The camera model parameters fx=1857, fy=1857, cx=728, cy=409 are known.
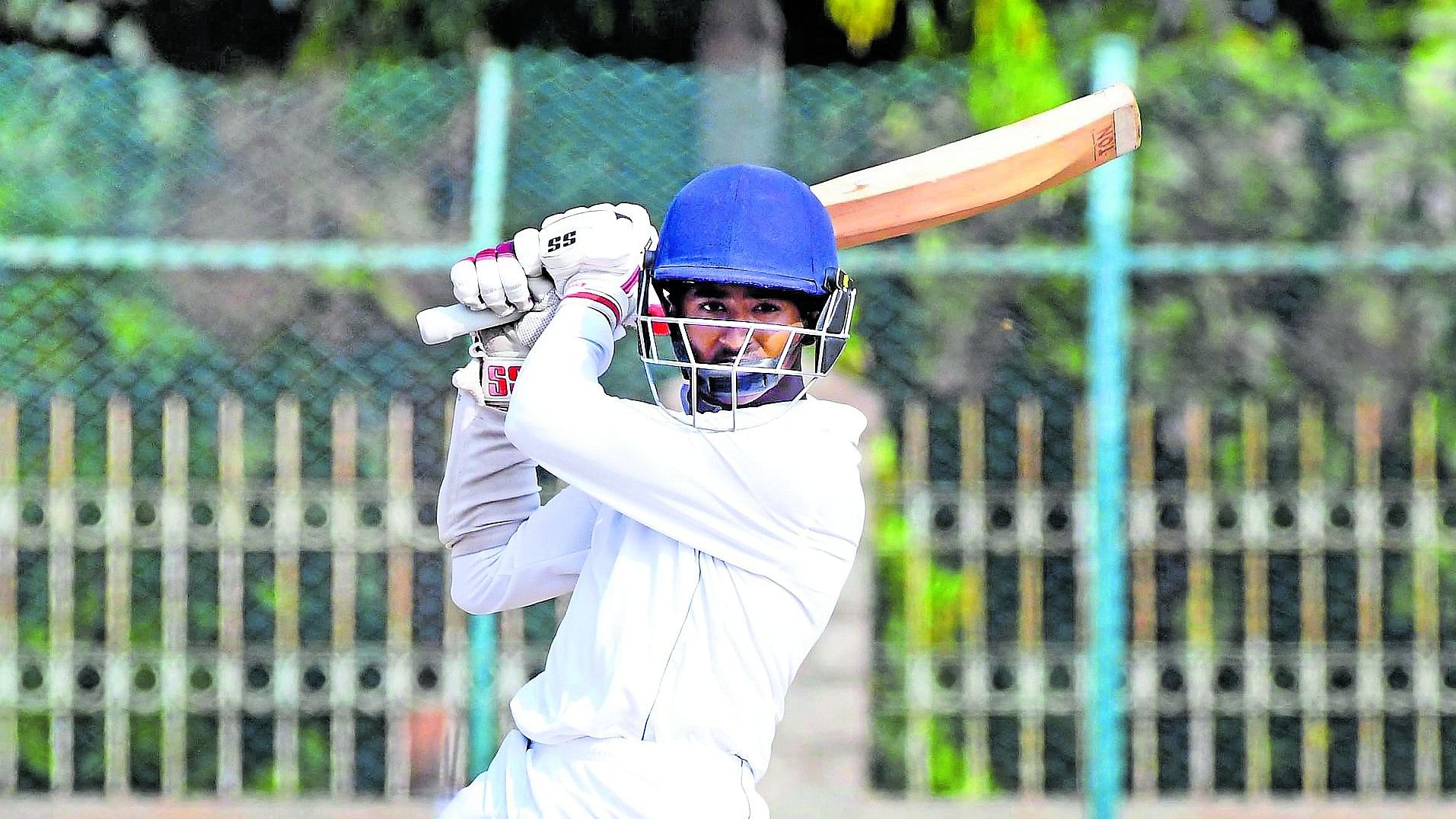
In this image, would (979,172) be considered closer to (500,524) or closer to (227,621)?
(500,524)

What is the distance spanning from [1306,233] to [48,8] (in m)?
5.22

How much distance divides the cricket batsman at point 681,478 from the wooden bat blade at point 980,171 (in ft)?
1.20

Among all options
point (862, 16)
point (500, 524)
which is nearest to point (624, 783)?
point (500, 524)

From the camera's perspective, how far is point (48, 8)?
7.85 meters

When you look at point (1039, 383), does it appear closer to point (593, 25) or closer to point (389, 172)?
point (389, 172)

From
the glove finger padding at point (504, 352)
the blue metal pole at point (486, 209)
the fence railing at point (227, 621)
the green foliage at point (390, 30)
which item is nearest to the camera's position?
the glove finger padding at point (504, 352)

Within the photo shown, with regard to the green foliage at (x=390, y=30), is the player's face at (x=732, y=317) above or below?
below

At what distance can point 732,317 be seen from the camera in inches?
92.4

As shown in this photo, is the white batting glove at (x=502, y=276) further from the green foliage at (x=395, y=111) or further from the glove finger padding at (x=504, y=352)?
the green foliage at (x=395, y=111)

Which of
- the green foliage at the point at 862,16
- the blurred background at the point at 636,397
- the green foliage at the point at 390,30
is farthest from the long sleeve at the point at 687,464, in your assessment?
the green foliage at the point at 390,30

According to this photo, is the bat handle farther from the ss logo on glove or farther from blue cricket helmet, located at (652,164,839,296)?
blue cricket helmet, located at (652,164,839,296)

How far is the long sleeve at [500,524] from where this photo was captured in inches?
99.0

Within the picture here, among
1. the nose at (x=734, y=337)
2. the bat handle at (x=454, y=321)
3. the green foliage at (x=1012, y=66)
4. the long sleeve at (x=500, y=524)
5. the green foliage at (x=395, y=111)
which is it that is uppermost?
the green foliage at (x=1012, y=66)

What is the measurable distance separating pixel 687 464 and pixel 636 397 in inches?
125
